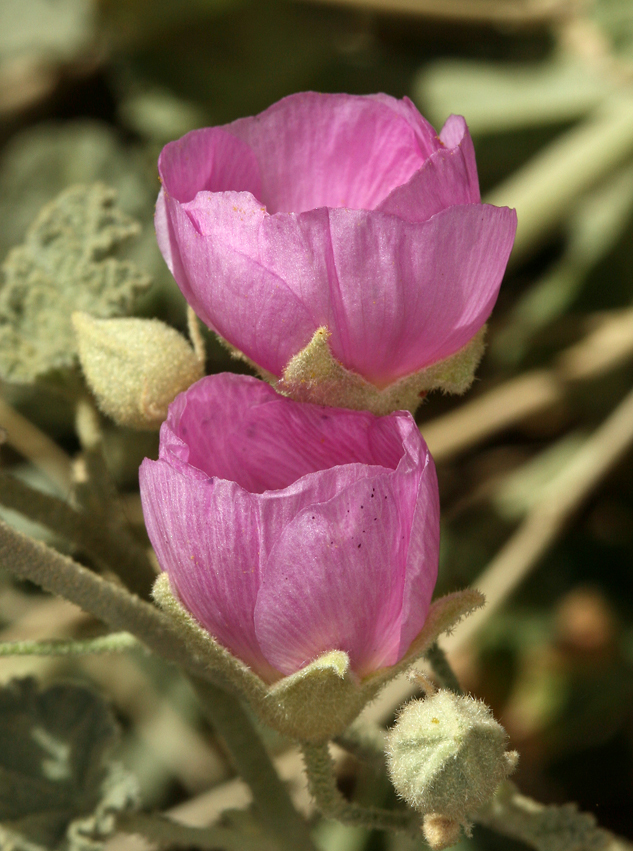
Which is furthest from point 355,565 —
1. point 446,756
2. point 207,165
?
point 207,165

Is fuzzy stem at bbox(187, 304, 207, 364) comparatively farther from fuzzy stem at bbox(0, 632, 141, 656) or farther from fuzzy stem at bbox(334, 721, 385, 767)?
fuzzy stem at bbox(334, 721, 385, 767)

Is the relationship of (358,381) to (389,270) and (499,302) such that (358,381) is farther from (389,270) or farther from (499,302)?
(499,302)

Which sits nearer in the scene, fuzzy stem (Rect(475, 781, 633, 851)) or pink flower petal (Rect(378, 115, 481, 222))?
pink flower petal (Rect(378, 115, 481, 222))

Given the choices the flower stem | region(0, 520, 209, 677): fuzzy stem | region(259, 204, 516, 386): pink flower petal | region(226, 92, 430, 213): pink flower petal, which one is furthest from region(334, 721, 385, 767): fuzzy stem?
region(226, 92, 430, 213): pink flower petal

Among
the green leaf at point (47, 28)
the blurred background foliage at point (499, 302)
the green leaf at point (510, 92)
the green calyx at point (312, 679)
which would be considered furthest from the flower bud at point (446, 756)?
the green leaf at point (47, 28)

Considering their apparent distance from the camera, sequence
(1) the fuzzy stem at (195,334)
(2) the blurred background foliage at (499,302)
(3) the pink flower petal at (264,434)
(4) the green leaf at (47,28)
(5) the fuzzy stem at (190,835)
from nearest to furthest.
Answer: (3) the pink flower petal at (264,434) → (1) the fuzzy stem at (195,334) → (5) the fuzzy stem at (190,835) → (2) the blurred background foliage at (499,302) → (4) the green leaf at (47,28)

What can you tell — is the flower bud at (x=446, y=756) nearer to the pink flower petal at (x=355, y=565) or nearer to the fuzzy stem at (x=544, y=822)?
the pink flower petal at (x=355, y=565)
